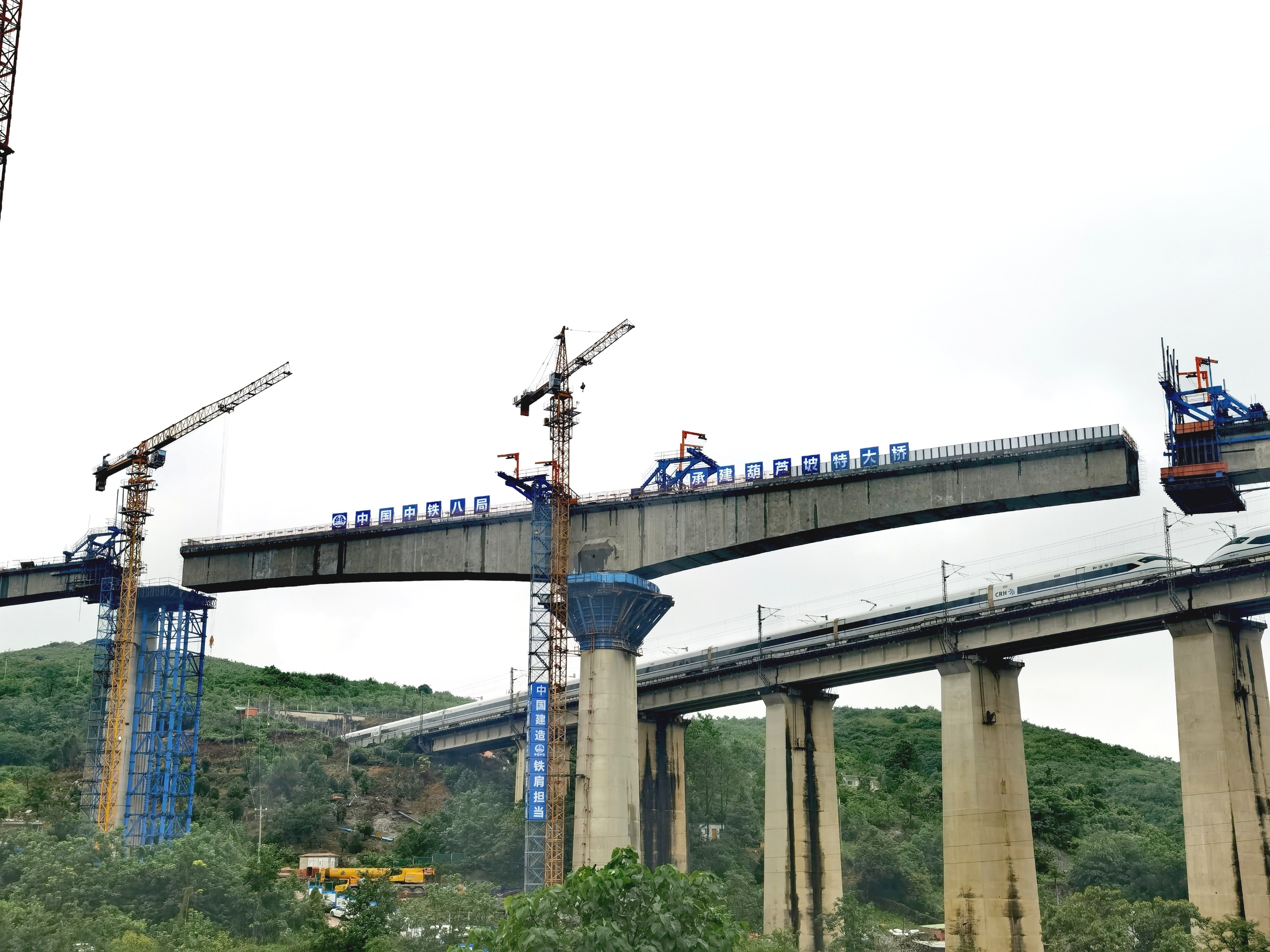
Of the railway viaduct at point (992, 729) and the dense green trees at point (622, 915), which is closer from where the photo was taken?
the dense green trees at point (622, 915)

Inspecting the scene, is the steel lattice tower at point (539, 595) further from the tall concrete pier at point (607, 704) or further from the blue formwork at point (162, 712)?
the blue formwork at point (162, 712)

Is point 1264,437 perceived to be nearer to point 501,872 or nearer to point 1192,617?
point 1192,617

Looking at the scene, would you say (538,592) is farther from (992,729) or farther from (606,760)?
(992,729)

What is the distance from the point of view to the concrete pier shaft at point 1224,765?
2594 inches

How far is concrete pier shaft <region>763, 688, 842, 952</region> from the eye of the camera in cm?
8988

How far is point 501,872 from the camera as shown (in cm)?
11300

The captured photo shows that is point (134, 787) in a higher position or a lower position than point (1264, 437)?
lower

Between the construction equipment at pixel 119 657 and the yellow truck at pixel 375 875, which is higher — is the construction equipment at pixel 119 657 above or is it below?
above

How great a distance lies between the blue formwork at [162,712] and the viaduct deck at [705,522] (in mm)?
7705

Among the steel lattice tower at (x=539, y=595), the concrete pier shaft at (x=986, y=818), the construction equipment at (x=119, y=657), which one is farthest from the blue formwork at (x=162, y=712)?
the concrete pier shaft at (x=986, y=818)

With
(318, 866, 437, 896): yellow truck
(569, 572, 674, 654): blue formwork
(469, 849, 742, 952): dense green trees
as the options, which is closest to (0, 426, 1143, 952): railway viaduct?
(569, 572, 674, 654): blue formwork

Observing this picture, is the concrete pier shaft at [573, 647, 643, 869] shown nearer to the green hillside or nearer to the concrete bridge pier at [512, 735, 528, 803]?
the concrete bridge pier at [512, 735, 528, 803]

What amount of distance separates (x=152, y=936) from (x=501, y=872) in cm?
5482

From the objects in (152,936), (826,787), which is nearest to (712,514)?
(826,787)
